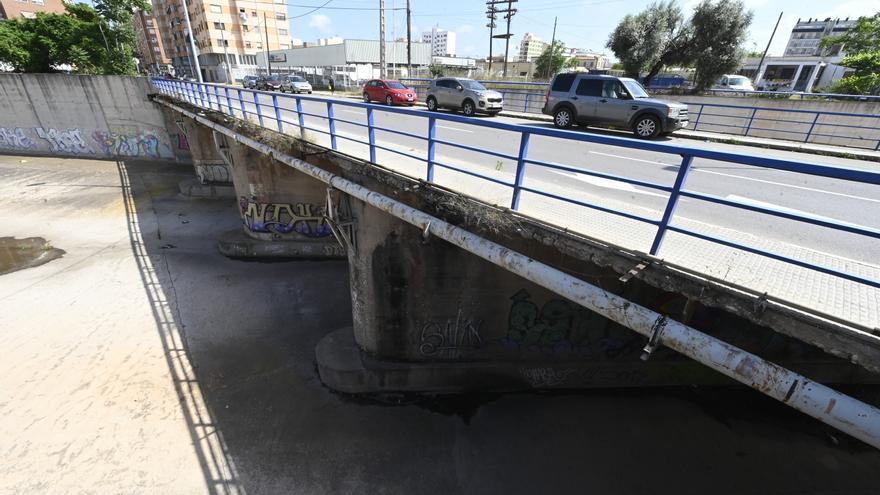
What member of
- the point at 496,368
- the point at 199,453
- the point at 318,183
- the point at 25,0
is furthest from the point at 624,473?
the point at 25,0

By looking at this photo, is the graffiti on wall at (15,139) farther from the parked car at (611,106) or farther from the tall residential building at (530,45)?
the tall residential building at (530,45)

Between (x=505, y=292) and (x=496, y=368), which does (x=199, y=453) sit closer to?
(x=496, y=368)

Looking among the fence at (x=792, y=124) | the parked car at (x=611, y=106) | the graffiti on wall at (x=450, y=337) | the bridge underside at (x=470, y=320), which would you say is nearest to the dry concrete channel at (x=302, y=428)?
the bridge underside at (x=470, y=320)

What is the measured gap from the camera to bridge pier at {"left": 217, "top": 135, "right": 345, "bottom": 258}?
1298 centimetres

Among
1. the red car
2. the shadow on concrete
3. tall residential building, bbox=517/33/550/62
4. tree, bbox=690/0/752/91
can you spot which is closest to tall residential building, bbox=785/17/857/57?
tall residential building, bbox=517/33/550/62

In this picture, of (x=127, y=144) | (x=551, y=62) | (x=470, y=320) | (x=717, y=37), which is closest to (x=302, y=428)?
(x=470, y=320)

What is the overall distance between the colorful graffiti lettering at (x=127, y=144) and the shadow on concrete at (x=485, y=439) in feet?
75.5

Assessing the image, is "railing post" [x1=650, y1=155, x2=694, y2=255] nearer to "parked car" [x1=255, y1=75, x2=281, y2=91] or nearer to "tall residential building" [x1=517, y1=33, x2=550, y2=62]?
"parked car" [x1=255, y1=75, x2=281, y2=91]

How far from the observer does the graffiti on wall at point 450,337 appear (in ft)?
24.7

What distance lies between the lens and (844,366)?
694cm

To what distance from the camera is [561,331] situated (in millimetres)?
7168

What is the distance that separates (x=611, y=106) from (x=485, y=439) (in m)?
10.6

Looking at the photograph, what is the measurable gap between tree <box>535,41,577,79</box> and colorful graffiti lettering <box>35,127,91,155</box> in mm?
53967

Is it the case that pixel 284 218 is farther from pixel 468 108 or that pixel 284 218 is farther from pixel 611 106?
pixel 611 106
